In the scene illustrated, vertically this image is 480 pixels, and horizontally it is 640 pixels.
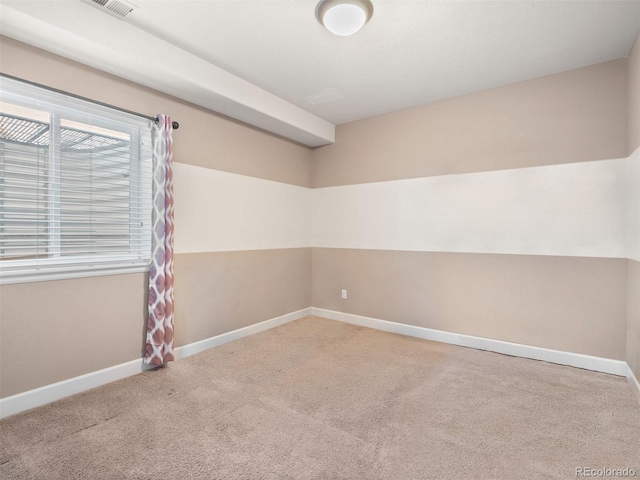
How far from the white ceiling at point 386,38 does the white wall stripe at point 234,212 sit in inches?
31.1

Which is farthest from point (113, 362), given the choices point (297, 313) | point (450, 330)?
point (450, 330)

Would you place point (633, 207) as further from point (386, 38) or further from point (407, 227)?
point (386, 38)

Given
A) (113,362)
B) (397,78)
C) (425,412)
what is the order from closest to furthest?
1. (425,412)
2. (113,362)
3. (397,78)

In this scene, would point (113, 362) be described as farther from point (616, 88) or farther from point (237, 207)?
point (616, 88)

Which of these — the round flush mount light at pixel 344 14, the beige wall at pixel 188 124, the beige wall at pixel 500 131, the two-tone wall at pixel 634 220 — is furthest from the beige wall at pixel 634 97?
the beige wall at pixel 188 124

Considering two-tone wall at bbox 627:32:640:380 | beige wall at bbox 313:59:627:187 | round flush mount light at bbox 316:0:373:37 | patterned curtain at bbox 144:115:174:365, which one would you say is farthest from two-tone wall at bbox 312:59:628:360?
patterned curtain at bbox 144:115:174:365

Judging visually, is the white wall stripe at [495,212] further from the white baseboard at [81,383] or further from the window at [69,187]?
the window at [69,187]

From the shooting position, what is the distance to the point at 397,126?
3.88m

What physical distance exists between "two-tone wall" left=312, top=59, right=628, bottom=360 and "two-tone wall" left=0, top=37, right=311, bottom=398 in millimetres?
749

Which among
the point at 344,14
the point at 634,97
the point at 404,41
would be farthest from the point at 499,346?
the point at 344,14

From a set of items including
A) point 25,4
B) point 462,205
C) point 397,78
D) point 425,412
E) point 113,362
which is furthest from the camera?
point 462,205

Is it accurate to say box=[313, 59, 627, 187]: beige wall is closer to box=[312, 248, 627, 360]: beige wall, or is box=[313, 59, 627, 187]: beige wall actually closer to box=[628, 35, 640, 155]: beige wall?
box=[628, 35, 640, 155]: beige wall

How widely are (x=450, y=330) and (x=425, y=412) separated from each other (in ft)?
5.17

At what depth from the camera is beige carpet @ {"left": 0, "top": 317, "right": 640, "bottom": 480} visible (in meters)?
1.63
